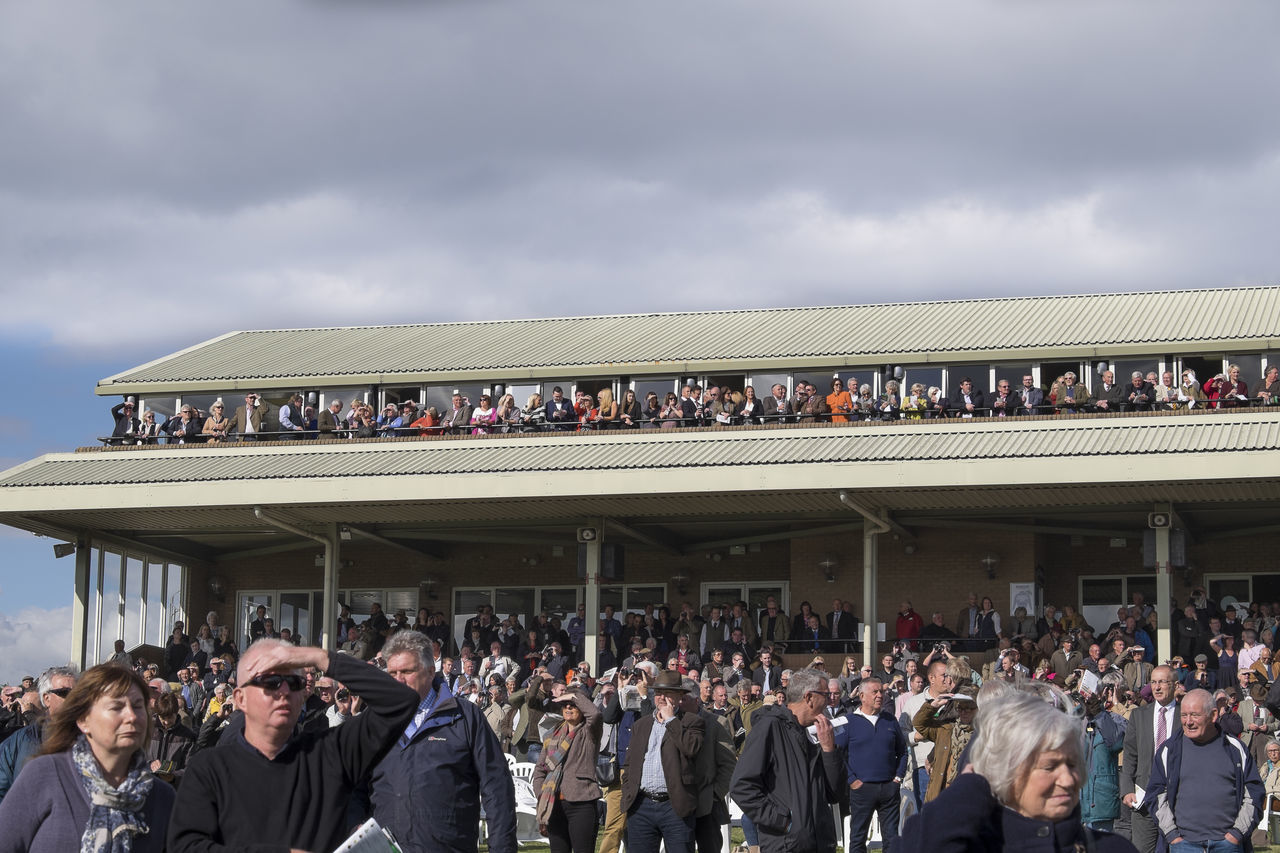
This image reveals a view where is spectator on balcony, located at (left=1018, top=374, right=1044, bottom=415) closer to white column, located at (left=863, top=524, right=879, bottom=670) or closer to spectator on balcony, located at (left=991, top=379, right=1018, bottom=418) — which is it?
spectator on balcony, located at (left=991, top=379, right=1018, bottom=418)

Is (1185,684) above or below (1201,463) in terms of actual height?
below

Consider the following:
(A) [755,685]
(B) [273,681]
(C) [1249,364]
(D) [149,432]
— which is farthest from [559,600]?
(B) [273,681]

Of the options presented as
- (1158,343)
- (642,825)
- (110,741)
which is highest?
(1158,343)

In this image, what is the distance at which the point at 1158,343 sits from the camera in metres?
28.3

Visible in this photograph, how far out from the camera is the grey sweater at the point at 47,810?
500 cm

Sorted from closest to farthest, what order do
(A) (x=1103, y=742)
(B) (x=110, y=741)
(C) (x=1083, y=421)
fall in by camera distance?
(B) (x=110, y=741)
(A) (x=1103, y=742)
(C) (x=1083, y=421)

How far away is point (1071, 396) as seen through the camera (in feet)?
89.7

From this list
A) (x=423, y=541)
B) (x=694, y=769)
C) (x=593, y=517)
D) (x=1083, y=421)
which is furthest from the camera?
(x=423, y=541)

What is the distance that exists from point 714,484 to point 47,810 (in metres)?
20.9

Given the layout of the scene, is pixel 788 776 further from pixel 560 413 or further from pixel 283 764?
pixel 560 413

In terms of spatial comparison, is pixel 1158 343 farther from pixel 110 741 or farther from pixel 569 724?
pixel 110 741

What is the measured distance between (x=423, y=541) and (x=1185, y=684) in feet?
55.4

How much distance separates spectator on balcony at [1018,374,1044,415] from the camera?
89.1 feet

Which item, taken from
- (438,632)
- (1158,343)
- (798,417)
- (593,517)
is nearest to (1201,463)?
(1158,343)
